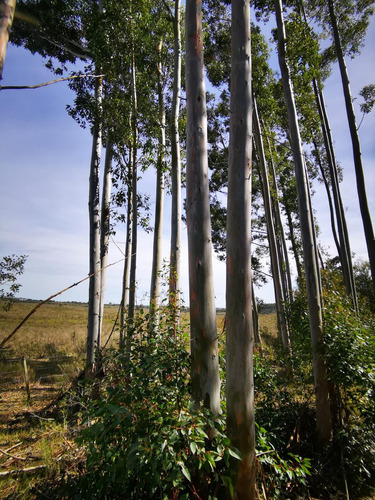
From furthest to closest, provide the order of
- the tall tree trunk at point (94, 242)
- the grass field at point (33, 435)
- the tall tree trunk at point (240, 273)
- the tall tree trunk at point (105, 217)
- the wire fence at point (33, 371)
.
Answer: the wire fence at point (33, 371) < the tall tree trunk at point (105, 217) < the tall tree trunk at point (94, 242) < the grass field at point (33, 435) < the tall tree trunk at point (240, 273)

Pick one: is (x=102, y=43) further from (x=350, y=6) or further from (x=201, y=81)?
(x=350, y=6)

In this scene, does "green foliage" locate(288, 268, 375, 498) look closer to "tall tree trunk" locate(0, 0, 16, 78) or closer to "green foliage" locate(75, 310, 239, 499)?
"green foliage" locate(75, 310, 239, 499)

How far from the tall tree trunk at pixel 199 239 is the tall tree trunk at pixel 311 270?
1993 millimetres

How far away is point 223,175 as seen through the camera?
45.9ft

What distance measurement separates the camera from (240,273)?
2.37 m

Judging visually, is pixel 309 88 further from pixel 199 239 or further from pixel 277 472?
pixel 277 472

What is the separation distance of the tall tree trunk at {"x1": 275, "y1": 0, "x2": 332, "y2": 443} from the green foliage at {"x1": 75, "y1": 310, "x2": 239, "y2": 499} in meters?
2.07

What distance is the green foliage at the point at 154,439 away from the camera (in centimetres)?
174

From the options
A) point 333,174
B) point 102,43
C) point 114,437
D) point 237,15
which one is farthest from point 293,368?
point 102,43

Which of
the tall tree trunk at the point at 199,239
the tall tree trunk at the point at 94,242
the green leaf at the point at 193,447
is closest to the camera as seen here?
the green leaf at the point at 193,447

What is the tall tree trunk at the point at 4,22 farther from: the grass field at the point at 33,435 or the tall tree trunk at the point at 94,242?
the tall tree trunk at the point at 94,242

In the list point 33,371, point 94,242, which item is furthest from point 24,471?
point 33,371

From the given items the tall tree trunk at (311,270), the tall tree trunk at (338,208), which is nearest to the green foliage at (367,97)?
the tall tree trunk at (338,208)

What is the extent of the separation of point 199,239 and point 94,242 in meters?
4.34
